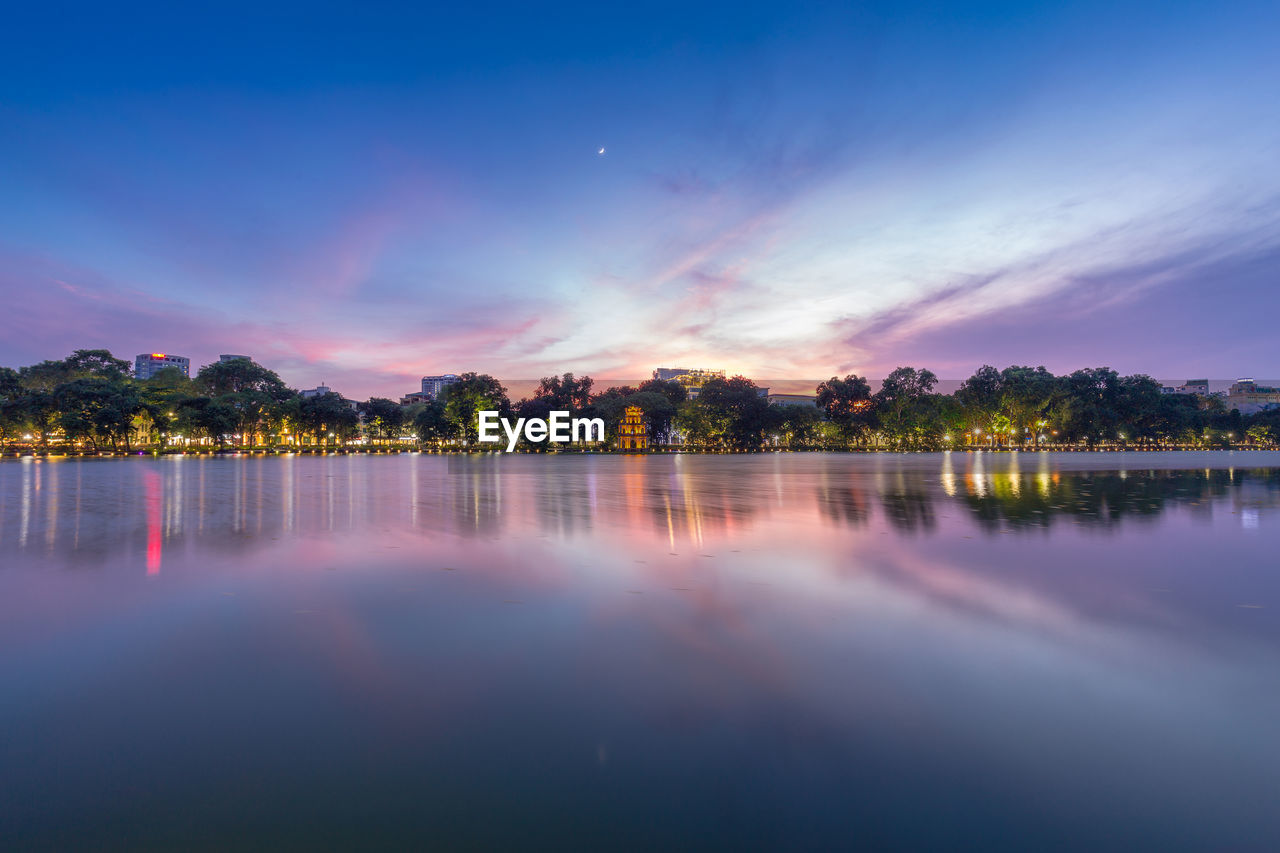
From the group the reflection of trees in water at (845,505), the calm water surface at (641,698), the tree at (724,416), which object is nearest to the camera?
the calm water surface at (641,698)

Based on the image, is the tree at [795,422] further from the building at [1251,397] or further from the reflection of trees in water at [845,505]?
the building at [1251,397]

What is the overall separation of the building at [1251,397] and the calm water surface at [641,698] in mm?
227057

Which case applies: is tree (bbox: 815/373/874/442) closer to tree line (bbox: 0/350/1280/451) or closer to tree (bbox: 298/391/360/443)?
tree line (bbox: 0/350/1280/451)

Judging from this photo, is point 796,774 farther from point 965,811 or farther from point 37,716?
point 37,716

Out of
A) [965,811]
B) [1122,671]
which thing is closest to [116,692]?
[965,811]

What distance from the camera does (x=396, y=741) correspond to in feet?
11.3

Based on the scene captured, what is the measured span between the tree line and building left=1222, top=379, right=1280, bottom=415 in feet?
257

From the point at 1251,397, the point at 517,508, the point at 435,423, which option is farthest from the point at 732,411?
the point at 1251,397

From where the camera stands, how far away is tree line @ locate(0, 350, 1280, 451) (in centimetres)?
8600

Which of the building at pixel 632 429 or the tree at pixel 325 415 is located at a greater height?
the tree at pixel 325 415

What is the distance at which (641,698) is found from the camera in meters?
4.04

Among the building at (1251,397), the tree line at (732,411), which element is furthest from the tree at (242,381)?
the building at (1251,397)

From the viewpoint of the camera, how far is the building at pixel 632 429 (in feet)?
298

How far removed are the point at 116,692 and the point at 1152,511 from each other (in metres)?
20.4
